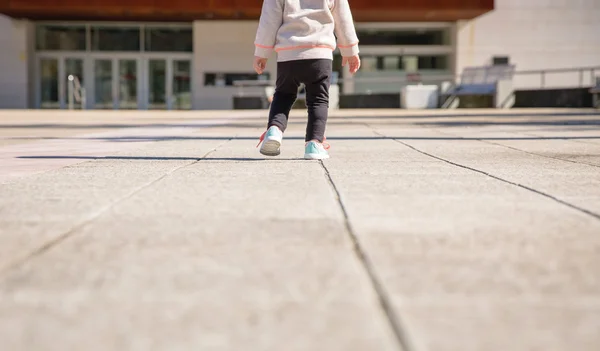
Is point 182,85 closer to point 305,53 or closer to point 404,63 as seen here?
point 404,63

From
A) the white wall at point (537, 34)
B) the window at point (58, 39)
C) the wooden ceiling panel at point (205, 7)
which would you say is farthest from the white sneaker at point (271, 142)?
the window at point (58, 39)

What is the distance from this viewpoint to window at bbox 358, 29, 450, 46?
31.1 meters

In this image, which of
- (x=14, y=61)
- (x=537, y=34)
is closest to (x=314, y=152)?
(x=14, y=61)

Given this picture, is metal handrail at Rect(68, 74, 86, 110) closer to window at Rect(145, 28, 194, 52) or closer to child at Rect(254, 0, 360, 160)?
window at Rect(145, 28, 194, 52)

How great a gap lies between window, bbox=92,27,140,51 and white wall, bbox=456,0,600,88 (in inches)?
527

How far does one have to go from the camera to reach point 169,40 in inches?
1220

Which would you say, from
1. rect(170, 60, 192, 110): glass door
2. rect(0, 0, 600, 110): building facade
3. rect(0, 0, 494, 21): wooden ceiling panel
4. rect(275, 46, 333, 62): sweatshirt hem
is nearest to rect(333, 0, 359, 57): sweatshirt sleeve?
rect(275, 46, 333, 62): sweatshirt hem

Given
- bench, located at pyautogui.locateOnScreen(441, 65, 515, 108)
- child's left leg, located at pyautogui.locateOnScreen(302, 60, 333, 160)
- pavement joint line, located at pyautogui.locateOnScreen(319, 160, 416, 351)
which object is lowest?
pavement joint line, located at pyautogui.locateOnScreen(319, 160, 416, 351)

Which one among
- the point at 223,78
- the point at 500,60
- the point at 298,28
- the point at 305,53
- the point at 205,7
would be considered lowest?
the point at 305,53

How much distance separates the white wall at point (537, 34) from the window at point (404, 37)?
1326 millimetres

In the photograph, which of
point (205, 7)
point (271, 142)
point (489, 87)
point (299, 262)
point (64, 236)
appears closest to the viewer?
point (299, 262)

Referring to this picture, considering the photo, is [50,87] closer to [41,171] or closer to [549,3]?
[549,3]

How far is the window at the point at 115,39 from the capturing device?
30.6 meters

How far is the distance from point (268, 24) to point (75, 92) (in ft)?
87.7
